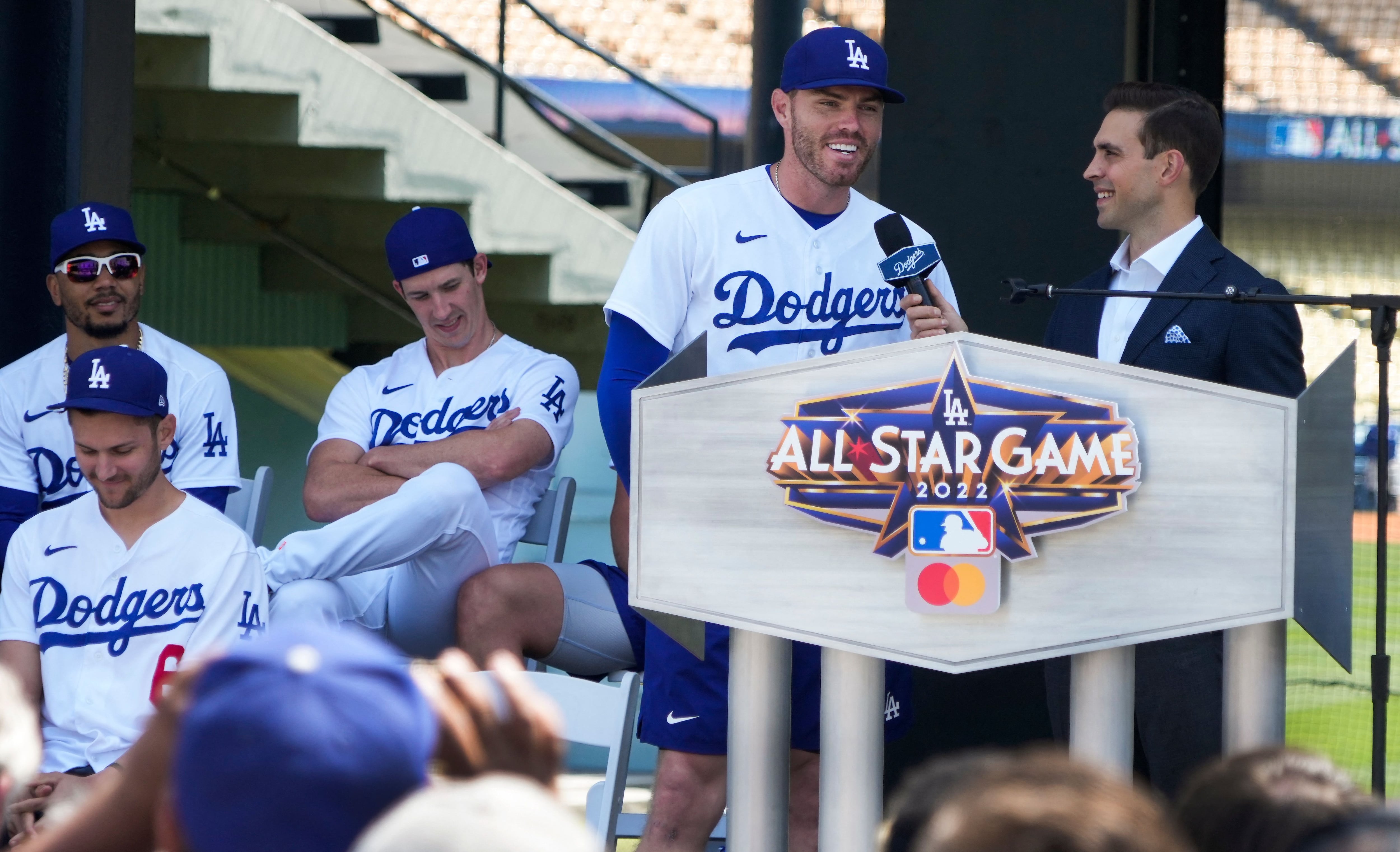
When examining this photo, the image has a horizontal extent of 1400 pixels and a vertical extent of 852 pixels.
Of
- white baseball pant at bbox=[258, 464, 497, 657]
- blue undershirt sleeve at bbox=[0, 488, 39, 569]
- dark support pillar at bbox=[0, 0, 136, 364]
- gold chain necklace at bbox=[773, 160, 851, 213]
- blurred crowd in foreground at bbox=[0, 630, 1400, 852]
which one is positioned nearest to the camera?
blurred crowd in foreground at bbox=[0, 630, 1400, 852]

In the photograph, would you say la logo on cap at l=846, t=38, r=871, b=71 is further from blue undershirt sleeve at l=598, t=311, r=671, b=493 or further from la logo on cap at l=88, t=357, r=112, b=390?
la logo on cap at l=88, t=357, r=112, b=390

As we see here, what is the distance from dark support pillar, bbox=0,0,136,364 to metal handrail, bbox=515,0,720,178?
2979mm

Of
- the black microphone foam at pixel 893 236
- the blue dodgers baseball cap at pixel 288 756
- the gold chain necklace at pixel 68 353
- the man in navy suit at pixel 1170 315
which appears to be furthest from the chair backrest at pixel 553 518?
the blue dodgers baseball cap at pixel 288 756

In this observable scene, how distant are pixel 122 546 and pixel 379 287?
4291 mm

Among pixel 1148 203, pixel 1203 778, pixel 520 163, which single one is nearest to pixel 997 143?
pixel 1148 203

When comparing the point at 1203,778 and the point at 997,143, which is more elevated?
the point at 997,143

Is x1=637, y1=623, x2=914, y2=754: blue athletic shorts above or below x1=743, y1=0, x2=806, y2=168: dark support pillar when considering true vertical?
below

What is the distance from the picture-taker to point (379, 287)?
7.28 meters

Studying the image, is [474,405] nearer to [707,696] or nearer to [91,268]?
[91,268]

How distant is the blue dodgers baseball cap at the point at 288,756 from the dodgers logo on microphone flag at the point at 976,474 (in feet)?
3.88

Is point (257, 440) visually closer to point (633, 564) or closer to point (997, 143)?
point (997, 143)

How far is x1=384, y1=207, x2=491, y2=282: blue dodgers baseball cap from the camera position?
3947 mm

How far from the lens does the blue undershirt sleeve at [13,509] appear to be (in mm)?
3609

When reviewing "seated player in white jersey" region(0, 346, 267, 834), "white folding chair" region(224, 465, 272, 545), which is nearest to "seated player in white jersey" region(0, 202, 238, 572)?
"white folding chair" region(224, 465, 272, 545)
